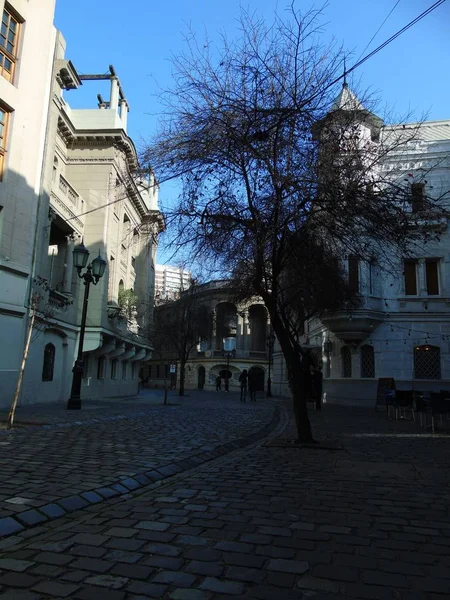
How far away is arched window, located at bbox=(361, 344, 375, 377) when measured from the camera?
2467 centimetres

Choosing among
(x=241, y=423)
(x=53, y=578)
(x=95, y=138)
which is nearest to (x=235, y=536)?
(x=53, y=578)

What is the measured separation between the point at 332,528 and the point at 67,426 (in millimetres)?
8257

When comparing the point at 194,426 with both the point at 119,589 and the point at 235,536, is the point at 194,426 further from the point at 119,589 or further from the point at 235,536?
the point at 119,589

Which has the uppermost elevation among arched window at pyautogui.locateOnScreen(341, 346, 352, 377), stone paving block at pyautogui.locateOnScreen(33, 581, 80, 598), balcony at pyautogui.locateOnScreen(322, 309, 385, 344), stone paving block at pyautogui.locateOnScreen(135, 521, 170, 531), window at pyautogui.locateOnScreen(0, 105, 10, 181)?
window at pyautogui.locateOnScreen(0, 105, 10, 181)

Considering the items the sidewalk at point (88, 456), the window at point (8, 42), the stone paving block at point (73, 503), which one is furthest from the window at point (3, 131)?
the stone paving block at point (73, 503)

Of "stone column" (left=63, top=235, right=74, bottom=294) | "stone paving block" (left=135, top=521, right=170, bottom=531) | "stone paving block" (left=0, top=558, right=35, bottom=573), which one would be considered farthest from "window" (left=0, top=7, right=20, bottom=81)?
"stone paving block" (left=0, top=558, right=35, bottom=573)

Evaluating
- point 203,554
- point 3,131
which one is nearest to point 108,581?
point 203,554

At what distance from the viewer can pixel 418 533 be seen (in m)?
4.04

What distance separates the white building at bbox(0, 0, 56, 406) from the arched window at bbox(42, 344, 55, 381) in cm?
341

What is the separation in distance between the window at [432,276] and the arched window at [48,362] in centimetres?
1824

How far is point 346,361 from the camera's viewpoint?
26000 millimetres

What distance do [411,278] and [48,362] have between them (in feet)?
58.9

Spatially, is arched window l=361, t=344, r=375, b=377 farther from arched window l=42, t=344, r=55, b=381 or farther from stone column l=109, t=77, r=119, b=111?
stone column l=109, t=77, r=119, b=111

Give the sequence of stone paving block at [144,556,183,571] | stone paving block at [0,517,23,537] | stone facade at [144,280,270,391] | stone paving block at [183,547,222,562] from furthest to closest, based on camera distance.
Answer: stone facade at [144,280,270,391], stone paving block at [0,517,23,537], stone paving block at [183,547,222,562], stone paving block at [144,556,183,571]
